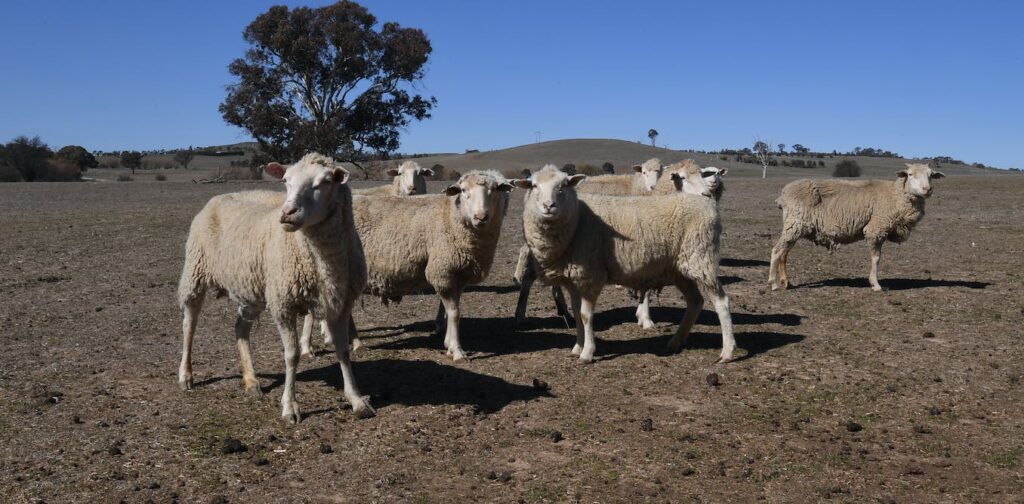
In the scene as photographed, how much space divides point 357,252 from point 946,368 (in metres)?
5.99

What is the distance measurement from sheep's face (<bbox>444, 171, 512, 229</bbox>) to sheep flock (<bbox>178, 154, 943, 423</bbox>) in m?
0.01

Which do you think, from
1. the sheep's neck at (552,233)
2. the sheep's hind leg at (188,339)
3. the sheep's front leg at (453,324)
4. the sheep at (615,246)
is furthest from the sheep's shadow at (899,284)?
the sheep's hind leg at (188,339)

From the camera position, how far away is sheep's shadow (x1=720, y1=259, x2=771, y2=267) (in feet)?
53.2

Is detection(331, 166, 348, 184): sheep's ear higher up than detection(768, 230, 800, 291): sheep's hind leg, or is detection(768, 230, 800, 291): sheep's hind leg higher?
detection(331, 166, 348, 184): sheep's ear

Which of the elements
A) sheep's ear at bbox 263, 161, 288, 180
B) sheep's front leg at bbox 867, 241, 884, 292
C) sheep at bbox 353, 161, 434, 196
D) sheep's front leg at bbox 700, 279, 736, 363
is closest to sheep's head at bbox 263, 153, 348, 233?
sheep's ear at bbox 263, 161, 288, 180

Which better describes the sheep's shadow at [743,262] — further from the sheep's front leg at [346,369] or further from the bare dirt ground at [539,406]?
the sheep's front leg at [346,369]

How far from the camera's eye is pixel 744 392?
310 inches

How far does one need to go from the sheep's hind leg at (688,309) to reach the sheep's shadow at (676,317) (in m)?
1.48

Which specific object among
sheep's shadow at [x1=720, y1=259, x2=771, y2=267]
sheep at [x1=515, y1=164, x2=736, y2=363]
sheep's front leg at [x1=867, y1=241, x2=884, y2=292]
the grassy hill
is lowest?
sheep's shadow at [x1=720, y1=259, x2=771, y2=267]

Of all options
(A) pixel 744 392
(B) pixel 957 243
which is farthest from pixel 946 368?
(B) pixel 957 243

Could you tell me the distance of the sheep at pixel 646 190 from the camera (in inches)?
432

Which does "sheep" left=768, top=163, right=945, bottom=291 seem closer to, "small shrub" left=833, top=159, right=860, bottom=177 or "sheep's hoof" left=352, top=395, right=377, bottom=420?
"sheep's hoof" left=352, top=395, right=377, bottom=420

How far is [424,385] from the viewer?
830cm

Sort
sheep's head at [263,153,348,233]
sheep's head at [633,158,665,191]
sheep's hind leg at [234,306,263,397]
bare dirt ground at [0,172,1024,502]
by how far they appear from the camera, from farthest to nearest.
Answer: sheep's head at [633,158,665,191], sheep's hind leg at [234,306,263,397], sheep's head at [263,153,348,233], bare dirt ground at [0,172,1024,502]
